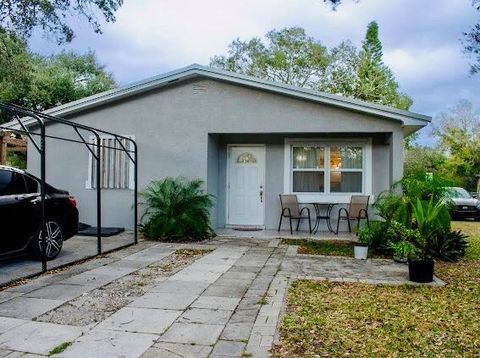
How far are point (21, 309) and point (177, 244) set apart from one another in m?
4.94

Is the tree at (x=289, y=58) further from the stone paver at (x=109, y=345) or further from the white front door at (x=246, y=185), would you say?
the stone paver at (x=109, y=345)

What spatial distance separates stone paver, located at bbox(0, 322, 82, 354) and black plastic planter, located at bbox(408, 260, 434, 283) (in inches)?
175

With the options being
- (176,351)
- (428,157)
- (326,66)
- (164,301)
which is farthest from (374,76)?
(176,351)

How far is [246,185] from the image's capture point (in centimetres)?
1180

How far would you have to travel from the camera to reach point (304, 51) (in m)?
31.2

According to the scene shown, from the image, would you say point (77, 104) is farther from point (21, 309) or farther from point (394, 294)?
point (394, 294)

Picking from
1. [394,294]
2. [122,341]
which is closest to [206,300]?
[122,341]

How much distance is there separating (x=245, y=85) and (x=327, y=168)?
3038mm

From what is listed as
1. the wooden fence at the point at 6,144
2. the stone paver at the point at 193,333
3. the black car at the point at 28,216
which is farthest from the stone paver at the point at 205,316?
the wooden fence at the point at 6,144

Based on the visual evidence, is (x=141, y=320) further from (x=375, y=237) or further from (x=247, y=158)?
(x=247, y=158)

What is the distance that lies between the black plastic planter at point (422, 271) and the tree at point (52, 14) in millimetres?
7400

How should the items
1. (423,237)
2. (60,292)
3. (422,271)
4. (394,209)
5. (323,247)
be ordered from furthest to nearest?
(323,247)
(394,209)
(423,237)
(422,271)
(60,292)

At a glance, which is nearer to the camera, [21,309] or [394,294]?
[21,309]

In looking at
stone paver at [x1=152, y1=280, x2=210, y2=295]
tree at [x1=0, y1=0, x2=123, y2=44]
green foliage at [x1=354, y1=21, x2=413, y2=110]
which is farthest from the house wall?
green foliage at [x1=354, y1=21, x2=413, y2=110]
